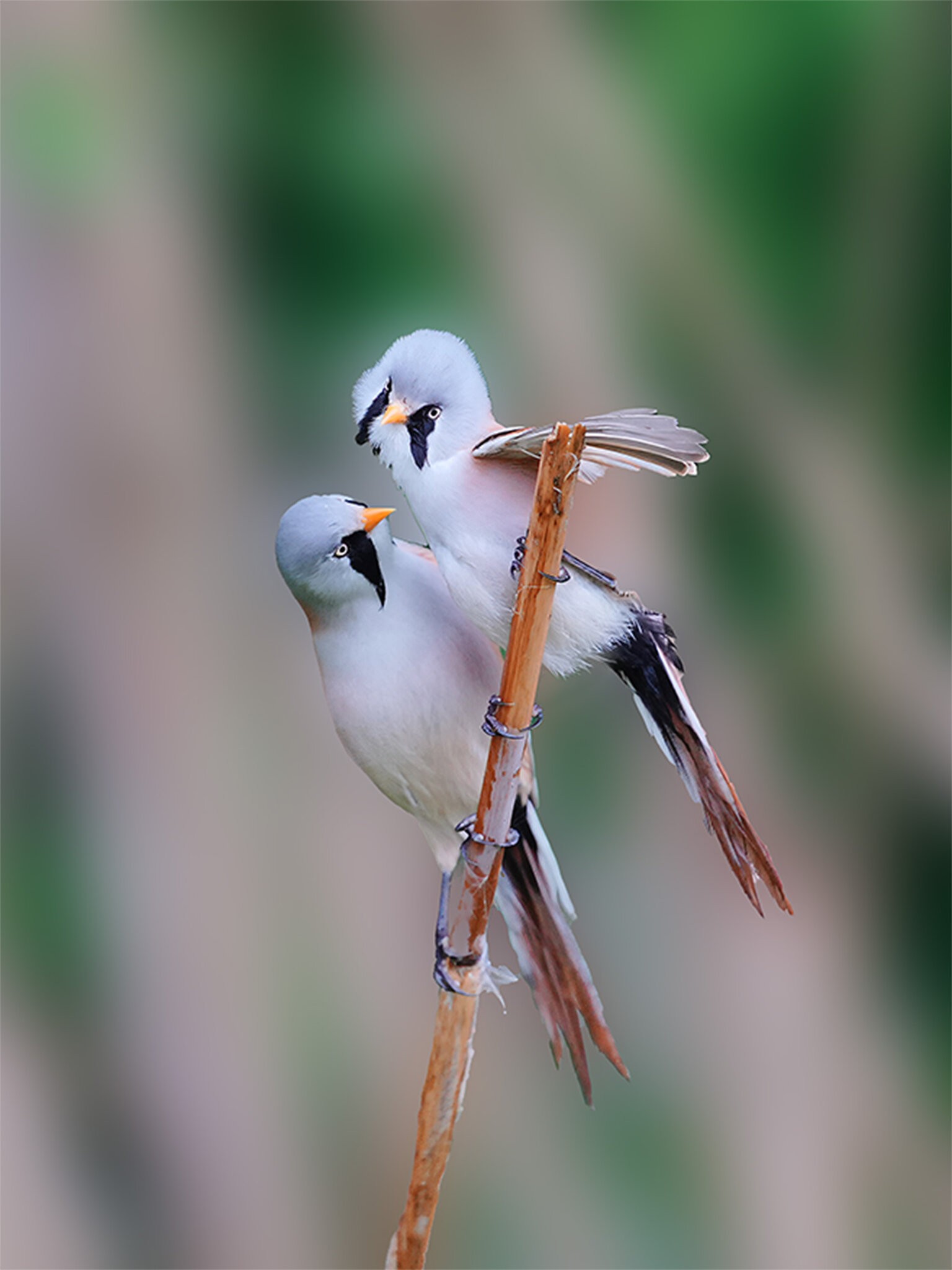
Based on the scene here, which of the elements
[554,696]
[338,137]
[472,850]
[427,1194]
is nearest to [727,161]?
[338,137]

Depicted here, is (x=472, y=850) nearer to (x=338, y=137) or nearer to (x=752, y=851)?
(x=752, y=851)

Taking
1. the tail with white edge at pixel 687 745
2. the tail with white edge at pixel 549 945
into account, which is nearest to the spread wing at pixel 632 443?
the tail with white edge at pixel 687 745

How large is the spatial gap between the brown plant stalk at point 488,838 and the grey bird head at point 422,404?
9 cm

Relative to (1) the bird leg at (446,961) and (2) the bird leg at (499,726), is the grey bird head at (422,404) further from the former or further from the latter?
(1) the bird leg at (446,961)

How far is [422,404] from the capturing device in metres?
0.85

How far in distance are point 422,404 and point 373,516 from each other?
9 cm

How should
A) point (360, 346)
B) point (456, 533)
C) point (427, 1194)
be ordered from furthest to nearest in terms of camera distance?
point (360, 346) → point (427, 1194) → point (456, 533)

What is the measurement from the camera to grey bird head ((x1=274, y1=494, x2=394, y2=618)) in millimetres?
875

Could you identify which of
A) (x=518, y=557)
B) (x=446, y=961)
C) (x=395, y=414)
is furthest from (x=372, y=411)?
(x=446, y=961)

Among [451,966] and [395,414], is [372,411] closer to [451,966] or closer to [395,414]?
[395,414]

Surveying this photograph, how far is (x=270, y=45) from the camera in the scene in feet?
4.53

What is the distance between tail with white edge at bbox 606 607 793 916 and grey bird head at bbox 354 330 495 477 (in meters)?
0.18

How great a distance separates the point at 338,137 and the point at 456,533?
28.8 inches

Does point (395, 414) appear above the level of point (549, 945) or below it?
above
